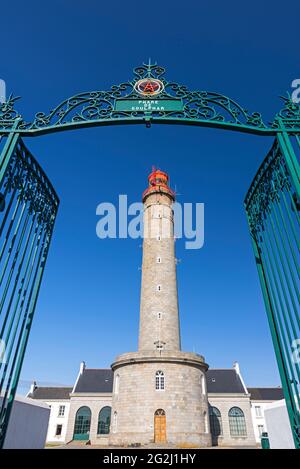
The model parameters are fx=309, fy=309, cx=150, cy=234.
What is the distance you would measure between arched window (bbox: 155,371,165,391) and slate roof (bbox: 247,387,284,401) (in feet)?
63.5

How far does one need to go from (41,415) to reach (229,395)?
29.3m

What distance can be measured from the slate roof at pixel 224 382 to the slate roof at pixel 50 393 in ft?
52.5

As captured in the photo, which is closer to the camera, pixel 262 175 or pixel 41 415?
pixel 262 175

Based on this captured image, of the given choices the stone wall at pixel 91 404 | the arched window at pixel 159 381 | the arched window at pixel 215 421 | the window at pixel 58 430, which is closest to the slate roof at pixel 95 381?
the stone wall at pixel 91 404

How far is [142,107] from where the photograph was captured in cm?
464

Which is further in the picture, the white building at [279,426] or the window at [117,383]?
the window at [117,383]

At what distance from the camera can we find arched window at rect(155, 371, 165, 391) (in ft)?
65.7

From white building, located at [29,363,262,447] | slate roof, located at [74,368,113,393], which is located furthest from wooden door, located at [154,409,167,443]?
slate roof, located at [74,368,113,393]

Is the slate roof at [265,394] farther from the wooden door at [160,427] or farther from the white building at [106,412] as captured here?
the wooden door at [160,427]

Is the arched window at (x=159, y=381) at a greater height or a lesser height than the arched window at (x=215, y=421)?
greater

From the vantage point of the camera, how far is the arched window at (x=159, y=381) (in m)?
20.0

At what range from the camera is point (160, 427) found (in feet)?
62.5
